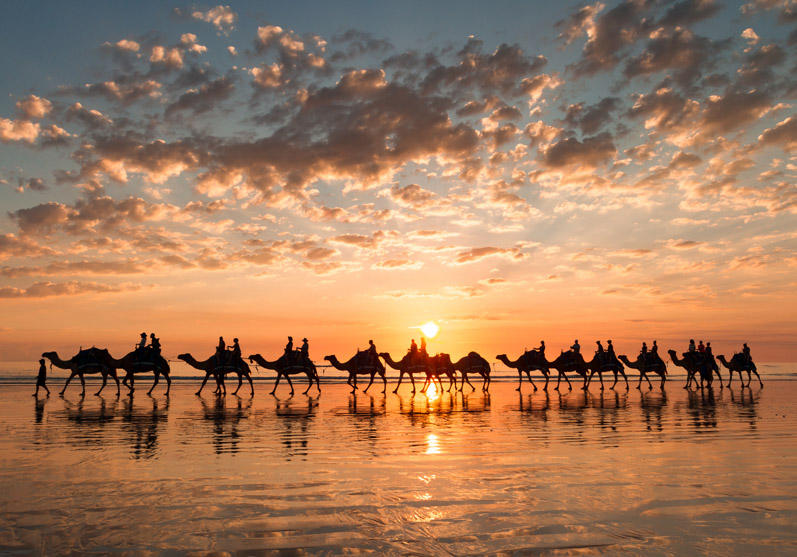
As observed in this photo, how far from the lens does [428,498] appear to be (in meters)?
6.16

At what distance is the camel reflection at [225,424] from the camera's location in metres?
9.91

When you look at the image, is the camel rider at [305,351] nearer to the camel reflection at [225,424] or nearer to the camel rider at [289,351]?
the camel rider at [289,351]

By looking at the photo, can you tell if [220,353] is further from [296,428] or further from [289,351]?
[296,428]

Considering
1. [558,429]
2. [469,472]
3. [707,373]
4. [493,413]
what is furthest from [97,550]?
[707,373]

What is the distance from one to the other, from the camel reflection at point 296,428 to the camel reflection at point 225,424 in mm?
897

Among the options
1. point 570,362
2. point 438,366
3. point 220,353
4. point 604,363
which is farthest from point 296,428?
point 604,363

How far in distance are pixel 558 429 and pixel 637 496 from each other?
6554mm

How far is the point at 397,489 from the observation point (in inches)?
A: 260

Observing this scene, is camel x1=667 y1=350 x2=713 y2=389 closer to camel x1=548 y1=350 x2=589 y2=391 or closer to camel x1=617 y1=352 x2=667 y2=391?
camel x1=617 y1=352 x2=667 y2=391

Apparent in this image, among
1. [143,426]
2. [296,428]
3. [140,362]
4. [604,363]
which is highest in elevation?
[140,362]

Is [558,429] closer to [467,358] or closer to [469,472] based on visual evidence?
[469,472]

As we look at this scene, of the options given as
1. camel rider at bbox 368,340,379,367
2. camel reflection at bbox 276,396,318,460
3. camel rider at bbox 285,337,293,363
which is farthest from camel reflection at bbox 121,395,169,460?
camel rider at bbox 368,340,379,367

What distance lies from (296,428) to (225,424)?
1907 mm

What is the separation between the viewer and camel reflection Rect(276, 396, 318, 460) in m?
9.46
